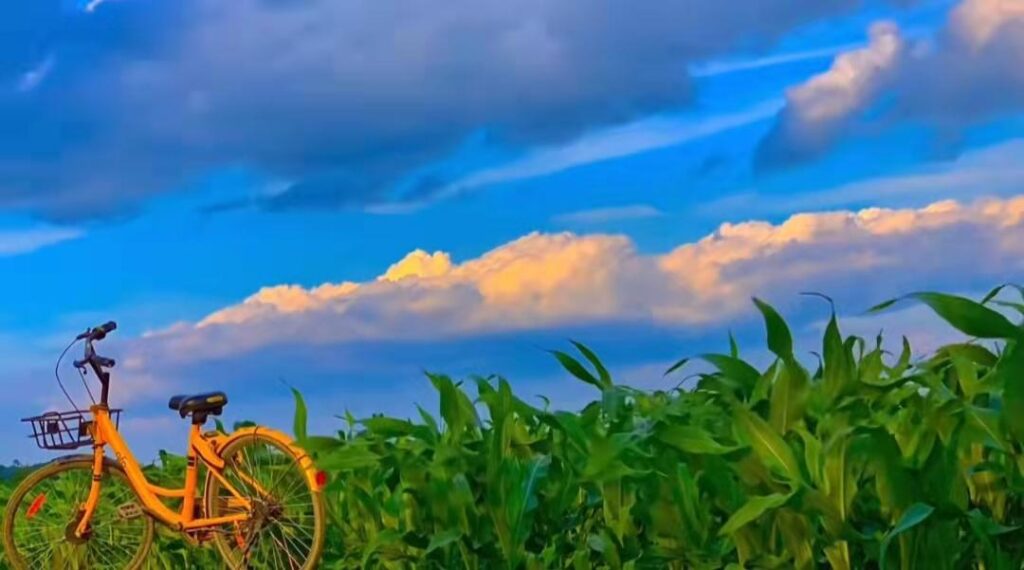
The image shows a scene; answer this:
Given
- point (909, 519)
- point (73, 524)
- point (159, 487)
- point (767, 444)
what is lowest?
point (909, 519)

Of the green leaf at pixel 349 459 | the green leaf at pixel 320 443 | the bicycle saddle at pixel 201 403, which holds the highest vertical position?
the bicycle saddle at pixel 201 403

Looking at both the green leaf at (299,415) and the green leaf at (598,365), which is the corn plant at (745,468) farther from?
the green leaf at (299,415)

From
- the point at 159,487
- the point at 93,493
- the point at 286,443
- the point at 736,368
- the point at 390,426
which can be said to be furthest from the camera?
the point at 93,493

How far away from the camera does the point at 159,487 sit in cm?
712

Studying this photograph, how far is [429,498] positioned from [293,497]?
181cm

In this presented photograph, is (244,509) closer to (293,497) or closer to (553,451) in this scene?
(293,497)

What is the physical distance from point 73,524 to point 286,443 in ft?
7.27

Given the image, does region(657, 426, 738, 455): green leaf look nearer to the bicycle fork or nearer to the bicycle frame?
the bicycle frame

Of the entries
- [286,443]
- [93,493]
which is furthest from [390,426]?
[93,493]

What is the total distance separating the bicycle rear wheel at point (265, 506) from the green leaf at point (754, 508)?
3.00m

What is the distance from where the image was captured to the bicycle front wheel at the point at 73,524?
293 inches

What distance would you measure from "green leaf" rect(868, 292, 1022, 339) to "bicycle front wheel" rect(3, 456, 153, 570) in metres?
5.04

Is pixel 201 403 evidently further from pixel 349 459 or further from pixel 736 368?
pixel 736 368

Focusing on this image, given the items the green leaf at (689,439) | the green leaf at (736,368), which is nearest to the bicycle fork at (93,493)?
the green leaf at (736,368)
